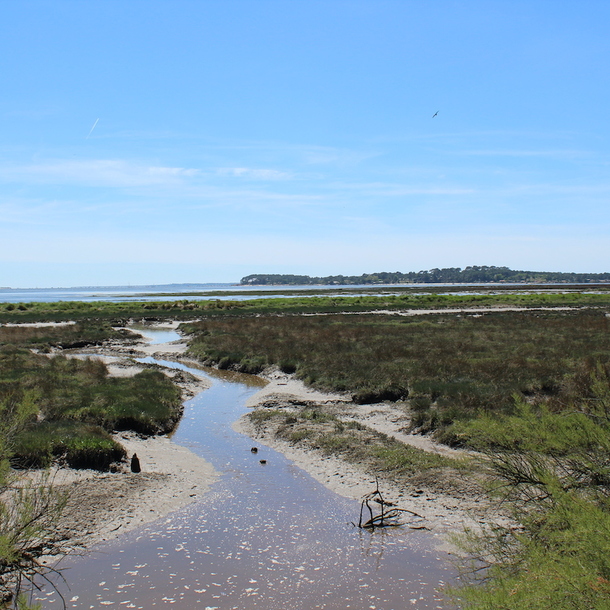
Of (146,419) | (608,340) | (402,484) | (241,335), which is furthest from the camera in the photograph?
(241,335)

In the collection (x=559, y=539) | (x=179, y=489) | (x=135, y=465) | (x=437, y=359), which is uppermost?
(x=559, y=539)

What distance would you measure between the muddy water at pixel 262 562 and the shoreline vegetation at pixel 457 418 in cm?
92

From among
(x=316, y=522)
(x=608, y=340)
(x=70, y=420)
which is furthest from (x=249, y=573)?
(x=608, y=340)

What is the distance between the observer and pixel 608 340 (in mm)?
33531

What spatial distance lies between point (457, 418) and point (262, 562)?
8.98 m

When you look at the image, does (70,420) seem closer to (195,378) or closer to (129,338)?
(195,378)

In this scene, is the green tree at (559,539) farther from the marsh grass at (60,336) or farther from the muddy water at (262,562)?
the marsh grass at (60,336)

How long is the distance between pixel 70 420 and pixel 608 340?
32.6 meters

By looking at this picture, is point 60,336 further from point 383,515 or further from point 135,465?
point 383,515

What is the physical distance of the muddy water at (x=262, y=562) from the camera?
23.7ft

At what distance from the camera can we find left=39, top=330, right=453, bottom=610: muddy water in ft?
23.7

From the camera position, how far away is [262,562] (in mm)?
8250

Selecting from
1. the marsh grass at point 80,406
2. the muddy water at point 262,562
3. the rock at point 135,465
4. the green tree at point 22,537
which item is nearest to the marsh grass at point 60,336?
the marsh grass at point 80,406

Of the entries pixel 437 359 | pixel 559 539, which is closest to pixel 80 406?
pixel 559 539
